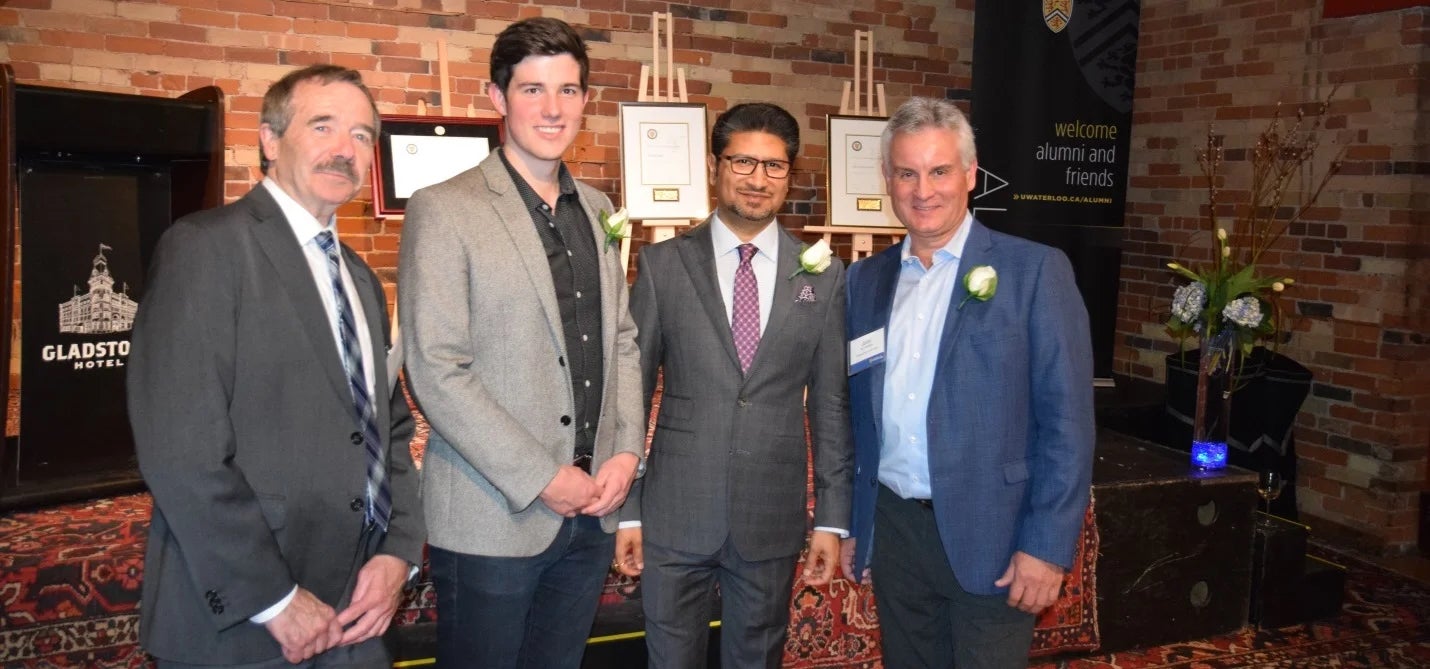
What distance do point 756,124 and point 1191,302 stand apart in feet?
8.70

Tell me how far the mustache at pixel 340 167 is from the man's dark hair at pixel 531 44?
0.41 m

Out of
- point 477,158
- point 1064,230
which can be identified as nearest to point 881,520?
point 477,158

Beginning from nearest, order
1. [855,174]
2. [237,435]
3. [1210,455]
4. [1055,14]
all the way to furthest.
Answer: [237,435], [1210,455], [855,174], [1055,14]

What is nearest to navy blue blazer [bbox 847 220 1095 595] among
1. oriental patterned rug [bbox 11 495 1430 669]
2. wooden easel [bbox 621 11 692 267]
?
oriental patterned rug [bbox 11 495 1430 669]

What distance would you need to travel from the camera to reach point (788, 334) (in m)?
2.29

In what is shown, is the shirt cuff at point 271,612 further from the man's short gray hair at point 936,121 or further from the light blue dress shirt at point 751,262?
the man's short gray hair at point 936,121

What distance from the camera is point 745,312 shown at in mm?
2312

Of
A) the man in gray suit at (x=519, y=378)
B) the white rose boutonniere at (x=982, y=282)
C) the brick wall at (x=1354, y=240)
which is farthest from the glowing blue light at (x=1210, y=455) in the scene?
the man in gray suit at (x=519, y=378)

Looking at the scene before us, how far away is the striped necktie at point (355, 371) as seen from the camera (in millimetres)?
1749

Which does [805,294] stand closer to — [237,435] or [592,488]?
[592,488]

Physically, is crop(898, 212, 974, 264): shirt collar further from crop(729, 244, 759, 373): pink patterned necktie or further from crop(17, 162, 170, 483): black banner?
Result: crop(17, 162, 170, 483): black banner

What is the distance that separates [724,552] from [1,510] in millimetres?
1979

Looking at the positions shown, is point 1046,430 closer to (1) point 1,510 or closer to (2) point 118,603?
(2) point 118,603

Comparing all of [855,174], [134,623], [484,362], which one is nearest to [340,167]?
[484,362]
